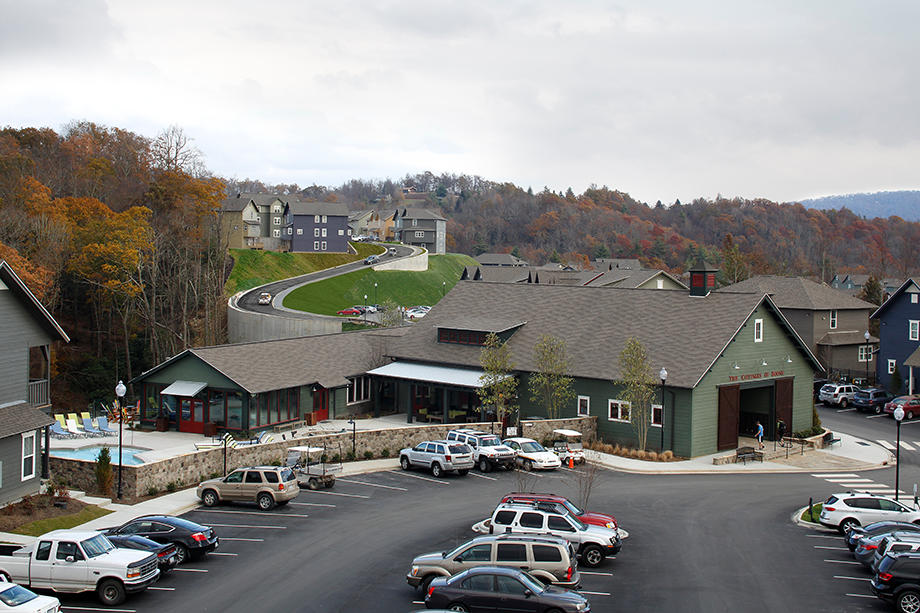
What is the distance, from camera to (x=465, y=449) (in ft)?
128

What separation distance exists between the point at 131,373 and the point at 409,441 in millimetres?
46369

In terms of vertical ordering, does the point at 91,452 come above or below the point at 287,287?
below

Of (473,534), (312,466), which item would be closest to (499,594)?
(473,534)

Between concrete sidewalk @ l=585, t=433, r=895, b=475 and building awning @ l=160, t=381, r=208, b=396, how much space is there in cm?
2165

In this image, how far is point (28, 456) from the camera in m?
32.9

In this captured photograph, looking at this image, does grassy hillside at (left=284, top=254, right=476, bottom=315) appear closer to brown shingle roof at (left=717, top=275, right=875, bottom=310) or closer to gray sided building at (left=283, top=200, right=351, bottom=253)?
gray sided building at (left=283, top=200, right=351, bottom=253)

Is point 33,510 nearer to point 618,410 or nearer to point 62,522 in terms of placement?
point 62,522

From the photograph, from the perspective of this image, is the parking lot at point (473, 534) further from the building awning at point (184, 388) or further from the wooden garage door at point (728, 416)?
the building awning at point (184, 388)

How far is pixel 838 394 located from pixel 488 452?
3844 centimetres

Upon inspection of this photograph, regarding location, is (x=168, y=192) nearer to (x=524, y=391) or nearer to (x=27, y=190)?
(x=27, y=190)

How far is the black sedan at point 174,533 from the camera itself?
83.0 ft

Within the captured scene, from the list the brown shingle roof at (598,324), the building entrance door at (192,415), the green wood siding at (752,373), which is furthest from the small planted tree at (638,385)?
the building entrance door at (192,415)

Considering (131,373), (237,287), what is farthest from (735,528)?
(237,287)

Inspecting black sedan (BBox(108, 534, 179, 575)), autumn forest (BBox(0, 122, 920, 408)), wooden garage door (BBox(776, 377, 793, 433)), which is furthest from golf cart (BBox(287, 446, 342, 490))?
autumn forest (BBox(0, 122, 920, 408))
